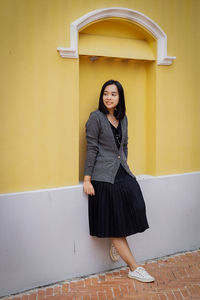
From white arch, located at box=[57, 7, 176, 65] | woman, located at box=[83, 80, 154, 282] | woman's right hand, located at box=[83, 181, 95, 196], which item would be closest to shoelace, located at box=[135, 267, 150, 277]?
woman, located at box=[83, 80, 154, 282]

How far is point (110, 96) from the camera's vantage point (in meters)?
3.59

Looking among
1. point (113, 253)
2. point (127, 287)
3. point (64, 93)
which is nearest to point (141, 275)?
point (127, 287)

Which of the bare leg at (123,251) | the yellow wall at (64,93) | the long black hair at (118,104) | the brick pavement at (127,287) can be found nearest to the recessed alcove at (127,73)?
the yellow wall at (64,93)

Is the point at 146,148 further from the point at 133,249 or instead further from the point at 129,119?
the point at 133,249

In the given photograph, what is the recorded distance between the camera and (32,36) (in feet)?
10.9

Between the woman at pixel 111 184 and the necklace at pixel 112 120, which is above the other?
the necklace at pixel 112 120

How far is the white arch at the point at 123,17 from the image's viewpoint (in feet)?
11.4

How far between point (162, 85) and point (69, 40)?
4.36 feet

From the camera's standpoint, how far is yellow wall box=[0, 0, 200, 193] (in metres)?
3.25

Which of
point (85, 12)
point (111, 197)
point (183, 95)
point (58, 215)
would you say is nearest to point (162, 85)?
point (183, 95)

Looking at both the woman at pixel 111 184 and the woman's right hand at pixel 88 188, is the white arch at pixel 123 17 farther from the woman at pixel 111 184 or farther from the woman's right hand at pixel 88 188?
the woman's right hand at pixel 88 188

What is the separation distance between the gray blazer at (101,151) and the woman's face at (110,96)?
5.3 inches

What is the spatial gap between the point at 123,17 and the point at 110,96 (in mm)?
985

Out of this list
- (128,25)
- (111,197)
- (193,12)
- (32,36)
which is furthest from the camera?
(193,12)
